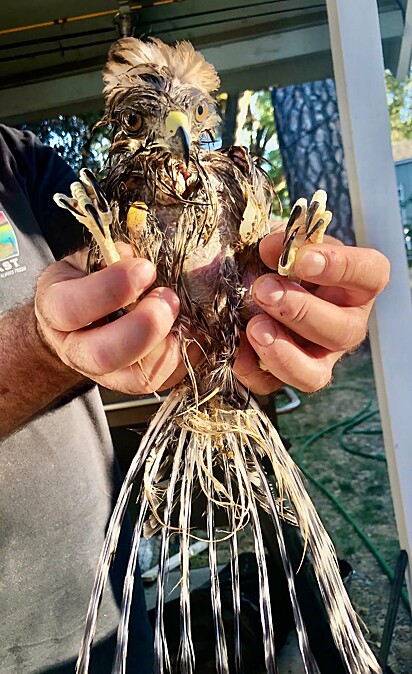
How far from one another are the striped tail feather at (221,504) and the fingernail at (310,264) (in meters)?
0.23

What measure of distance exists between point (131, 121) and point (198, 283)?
0.25 meters

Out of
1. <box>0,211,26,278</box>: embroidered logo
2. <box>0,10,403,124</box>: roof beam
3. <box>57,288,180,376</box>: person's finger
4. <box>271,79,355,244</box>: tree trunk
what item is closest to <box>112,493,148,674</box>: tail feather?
<box>57,288,180,376</box>: person's finger

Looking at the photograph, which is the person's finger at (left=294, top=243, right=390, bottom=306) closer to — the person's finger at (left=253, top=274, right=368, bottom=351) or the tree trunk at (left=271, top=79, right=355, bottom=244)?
the person's finger at (left=253, top=274, right=368, bottom=351)

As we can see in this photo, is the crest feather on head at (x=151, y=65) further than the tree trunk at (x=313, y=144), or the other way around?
the tree trunk at (x=313, y=144)

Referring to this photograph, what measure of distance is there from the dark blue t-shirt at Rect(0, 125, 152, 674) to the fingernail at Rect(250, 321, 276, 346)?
0.64 m

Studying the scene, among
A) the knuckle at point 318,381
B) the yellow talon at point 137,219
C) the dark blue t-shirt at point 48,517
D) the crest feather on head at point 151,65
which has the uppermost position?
the crest feather on head at point 151,65

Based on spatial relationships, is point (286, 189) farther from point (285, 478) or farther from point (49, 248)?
point (285, 478)

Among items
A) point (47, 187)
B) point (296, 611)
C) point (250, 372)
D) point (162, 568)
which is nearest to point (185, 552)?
point (162, 568)

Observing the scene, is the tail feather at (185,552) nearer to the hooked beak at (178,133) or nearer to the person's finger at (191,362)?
the person's finger at (191,362)

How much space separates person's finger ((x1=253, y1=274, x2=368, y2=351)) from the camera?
738 mm

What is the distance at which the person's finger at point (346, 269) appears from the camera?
2.37 ft

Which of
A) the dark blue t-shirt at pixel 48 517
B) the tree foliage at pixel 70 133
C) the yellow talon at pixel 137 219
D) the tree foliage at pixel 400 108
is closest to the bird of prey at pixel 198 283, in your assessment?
the yellow talon at pixel 137 219

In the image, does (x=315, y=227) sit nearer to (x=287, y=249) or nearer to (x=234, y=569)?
(x=287, y=249)

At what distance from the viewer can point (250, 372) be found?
858 millimetres
